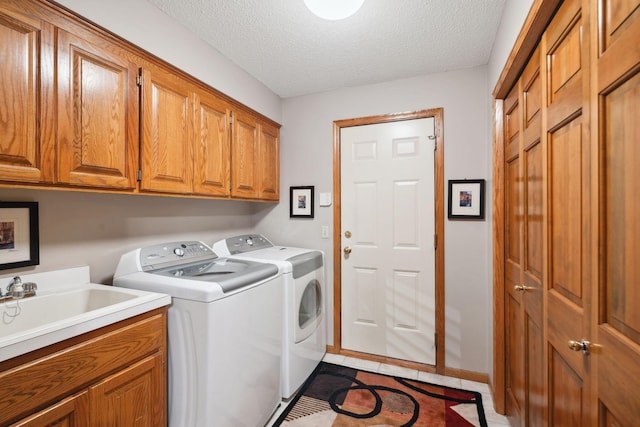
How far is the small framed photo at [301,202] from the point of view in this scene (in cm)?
274

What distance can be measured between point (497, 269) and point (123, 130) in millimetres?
2275

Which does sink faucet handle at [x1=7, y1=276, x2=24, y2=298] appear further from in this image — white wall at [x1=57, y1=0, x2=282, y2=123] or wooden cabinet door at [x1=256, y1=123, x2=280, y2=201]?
wooden cabinet door at [x1=256, y1=123, x2=280, y2=201]

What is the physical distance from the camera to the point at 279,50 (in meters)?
2.04

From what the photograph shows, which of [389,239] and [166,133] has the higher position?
[166,133]

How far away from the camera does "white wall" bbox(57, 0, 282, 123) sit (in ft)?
4.42

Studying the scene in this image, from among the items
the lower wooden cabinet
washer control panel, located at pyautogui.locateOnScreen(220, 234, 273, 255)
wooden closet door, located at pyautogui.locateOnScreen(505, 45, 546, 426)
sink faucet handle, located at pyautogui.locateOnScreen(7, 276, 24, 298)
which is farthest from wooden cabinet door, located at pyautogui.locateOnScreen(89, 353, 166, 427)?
wooden closet door, located at pyautogui.locateOnScreen(505, 45, 546, 426)

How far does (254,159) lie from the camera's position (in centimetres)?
246

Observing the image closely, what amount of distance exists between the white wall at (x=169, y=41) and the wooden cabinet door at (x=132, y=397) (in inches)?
60.2

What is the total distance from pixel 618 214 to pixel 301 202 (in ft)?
7.41

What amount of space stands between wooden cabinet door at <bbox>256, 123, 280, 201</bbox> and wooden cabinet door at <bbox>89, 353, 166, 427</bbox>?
1.54m

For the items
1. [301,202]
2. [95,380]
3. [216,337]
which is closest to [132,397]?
[95,380]

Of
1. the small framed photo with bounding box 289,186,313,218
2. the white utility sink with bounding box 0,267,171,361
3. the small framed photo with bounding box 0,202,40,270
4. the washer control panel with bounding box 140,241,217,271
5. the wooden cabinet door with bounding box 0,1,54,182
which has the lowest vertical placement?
A: the white utility sink with bounding box 0,267,171,361

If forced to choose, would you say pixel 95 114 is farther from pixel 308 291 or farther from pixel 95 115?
pixel 308 291

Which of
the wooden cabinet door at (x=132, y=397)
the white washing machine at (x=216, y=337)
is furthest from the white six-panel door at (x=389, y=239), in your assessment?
the wooden cabinet door at (x=132, y=397)
